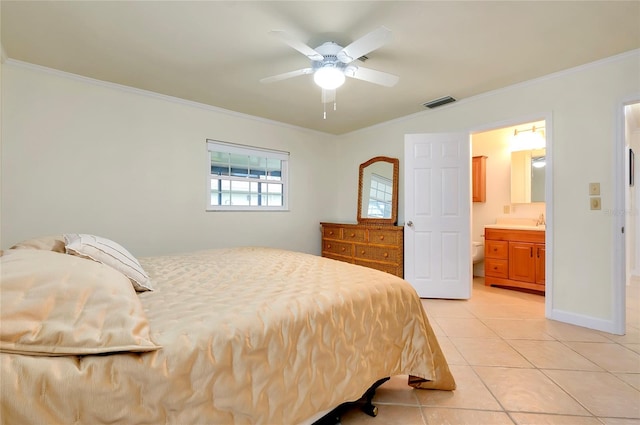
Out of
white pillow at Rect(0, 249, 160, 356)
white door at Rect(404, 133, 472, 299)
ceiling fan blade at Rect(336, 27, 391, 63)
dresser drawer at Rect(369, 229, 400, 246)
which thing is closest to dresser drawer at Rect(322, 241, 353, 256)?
dresser drawer at Rect(369, 229, 400, 246)

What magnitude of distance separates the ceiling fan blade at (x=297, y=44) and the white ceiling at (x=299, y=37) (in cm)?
17

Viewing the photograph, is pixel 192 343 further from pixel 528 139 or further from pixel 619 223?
pixel 528 139

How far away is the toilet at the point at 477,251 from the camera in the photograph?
14.2ft

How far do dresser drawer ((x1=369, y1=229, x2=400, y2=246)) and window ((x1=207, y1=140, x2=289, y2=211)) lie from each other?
4.52 ft

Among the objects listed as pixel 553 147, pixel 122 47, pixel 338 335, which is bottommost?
pixel 338 335

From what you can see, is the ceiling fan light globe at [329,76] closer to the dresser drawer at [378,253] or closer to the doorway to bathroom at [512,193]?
the dresser drawer at [378,253]

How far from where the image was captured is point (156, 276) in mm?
1685

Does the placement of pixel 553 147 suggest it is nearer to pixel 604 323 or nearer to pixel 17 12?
pixel 604 323

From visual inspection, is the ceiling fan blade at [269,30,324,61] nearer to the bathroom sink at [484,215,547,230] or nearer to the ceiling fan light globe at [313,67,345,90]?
the ceiling fan light globe at [313,67,345,90]

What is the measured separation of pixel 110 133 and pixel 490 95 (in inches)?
160

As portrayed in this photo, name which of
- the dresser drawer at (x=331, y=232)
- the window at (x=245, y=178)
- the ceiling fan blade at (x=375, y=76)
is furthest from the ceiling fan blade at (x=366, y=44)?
the dresser drawer at (x=331, y=232)

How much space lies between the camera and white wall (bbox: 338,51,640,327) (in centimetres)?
246

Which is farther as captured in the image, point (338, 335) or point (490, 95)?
point (490, 95)

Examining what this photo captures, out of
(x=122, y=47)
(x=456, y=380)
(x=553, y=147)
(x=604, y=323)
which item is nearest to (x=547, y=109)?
(x=553, y=147)
